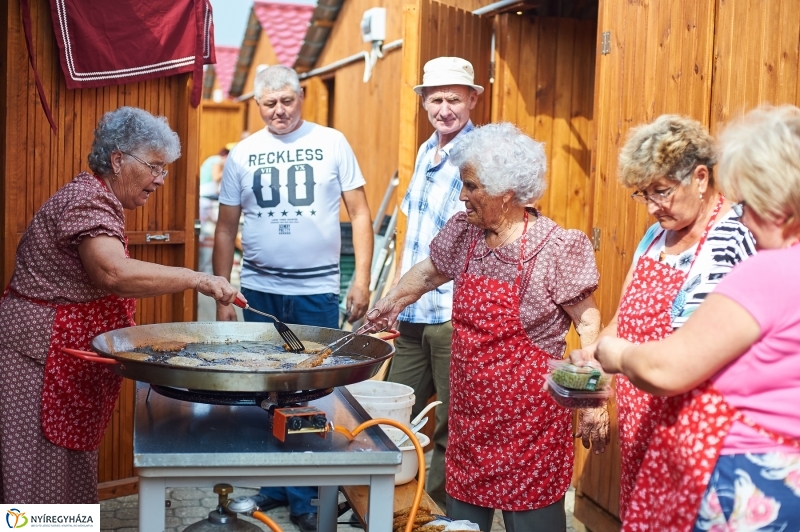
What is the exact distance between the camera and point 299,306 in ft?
15.4

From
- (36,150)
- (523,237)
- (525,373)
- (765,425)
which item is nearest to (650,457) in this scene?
(765,425)

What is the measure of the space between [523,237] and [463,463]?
85cm

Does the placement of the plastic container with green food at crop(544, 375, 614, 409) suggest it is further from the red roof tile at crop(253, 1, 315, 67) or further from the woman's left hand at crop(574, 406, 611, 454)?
the red roof tile at crop(253, 1, 315, 67)

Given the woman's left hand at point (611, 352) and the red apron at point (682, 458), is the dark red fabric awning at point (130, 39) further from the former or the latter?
the red apron at point (682, 458)

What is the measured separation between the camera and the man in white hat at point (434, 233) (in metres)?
4.54

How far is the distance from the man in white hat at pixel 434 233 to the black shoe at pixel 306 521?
25.9 inches

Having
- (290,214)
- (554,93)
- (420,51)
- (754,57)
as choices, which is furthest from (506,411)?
(554,93)

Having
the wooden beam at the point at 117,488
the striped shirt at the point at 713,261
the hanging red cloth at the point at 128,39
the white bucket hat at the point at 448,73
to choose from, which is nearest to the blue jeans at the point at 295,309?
the wooden beam at the point at 117,488

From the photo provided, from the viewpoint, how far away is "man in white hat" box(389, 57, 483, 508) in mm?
4543

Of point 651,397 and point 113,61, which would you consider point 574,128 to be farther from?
point 651,397

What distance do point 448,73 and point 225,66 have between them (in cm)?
1838

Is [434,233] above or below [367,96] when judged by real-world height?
below

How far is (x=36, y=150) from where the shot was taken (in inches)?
176

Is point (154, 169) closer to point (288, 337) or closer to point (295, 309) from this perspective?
point (288, 337)
